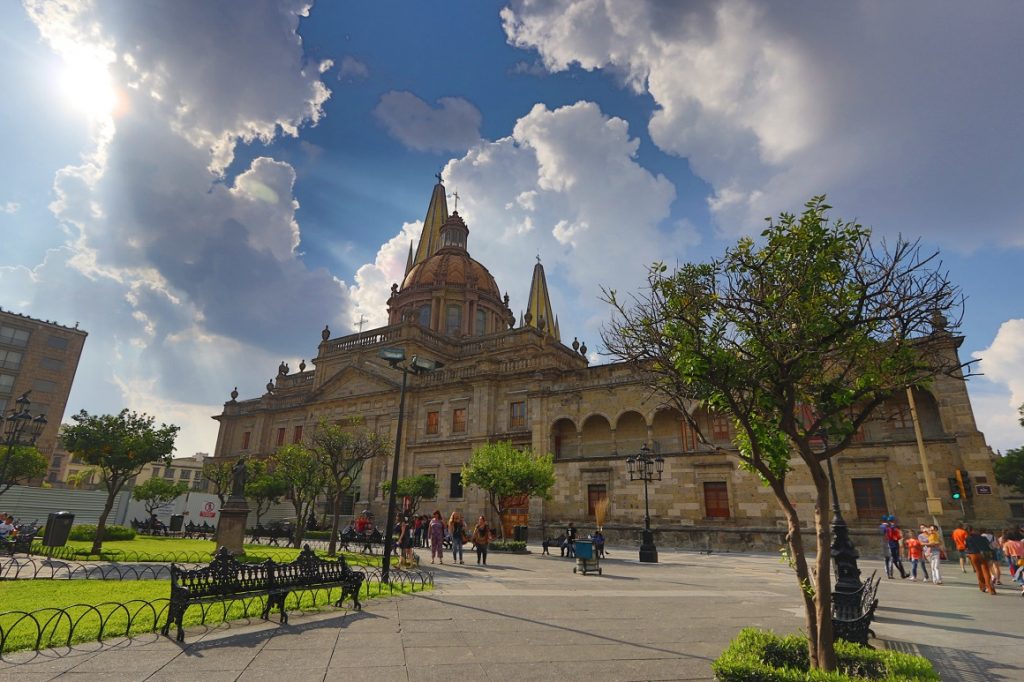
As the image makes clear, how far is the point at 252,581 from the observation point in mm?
8047

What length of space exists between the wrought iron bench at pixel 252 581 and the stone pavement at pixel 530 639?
1.25 ft

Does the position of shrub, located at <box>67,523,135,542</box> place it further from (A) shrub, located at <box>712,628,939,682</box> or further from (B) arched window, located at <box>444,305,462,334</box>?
(B) arched window, located at <box>444,305,462,334</box>

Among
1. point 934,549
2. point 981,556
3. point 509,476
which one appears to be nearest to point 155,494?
point 509,476

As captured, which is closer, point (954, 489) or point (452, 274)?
point (954, 489)

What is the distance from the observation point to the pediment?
3809cm

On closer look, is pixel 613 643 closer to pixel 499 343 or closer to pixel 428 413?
pixel 428 413

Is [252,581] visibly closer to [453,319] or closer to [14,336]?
[453,319]

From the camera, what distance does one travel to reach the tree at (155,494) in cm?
2942

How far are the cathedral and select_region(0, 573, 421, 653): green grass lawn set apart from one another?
522 inches

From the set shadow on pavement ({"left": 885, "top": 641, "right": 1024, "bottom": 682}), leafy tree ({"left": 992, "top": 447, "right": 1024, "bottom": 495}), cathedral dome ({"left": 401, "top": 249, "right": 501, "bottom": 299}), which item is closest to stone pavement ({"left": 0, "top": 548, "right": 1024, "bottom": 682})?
shadow on pavement ({"left": 885, "top": 641, "right": 1024, "bottom": 682})

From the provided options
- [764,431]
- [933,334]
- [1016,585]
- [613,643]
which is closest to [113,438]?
[613,643]

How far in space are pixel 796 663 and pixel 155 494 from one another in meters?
34.1

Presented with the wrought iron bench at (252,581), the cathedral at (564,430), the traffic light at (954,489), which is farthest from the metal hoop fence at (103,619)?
the traffic light at (954,489)

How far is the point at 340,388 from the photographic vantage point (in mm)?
40312
